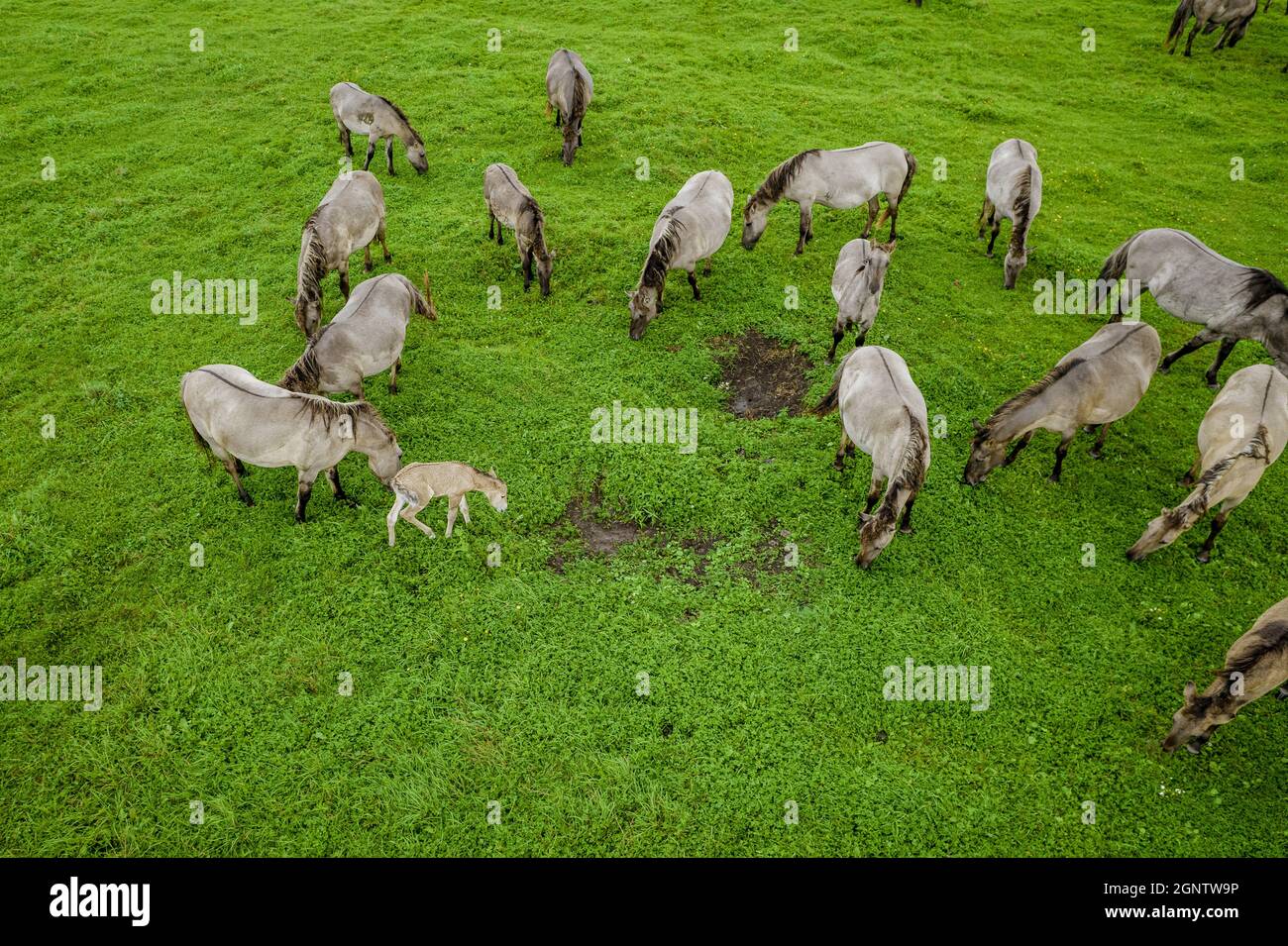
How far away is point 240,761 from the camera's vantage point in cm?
734

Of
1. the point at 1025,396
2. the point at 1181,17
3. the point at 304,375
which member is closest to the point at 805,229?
the point at 1025,396

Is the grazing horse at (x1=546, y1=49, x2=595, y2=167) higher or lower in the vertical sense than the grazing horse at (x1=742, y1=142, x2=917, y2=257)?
higher

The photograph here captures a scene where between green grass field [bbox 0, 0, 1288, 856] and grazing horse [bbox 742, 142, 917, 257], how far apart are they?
100 cm

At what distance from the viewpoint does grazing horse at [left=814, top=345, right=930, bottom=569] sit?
28.7 ft

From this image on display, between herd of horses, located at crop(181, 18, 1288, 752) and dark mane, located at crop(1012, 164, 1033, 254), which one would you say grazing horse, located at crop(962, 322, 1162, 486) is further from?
dark mane, located at crop(1012, 164, 1033, 254)

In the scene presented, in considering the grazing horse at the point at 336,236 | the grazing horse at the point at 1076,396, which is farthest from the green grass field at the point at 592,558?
the grazing horse at the point at 336,236

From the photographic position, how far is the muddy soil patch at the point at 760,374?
1162 cm

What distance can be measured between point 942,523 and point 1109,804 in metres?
3.75

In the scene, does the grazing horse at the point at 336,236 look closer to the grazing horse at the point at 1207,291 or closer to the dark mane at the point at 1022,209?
the dark mane at the point at 1022,209

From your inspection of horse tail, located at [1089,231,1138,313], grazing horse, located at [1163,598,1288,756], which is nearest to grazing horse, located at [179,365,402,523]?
grazing horse, located at [1163,598,1288,756]

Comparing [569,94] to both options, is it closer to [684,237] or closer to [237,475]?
[684,237]

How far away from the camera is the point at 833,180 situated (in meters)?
14.0

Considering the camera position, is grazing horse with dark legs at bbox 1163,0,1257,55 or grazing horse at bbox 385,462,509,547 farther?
grazing horse with dark legs at bbox 1163,0,1257,55

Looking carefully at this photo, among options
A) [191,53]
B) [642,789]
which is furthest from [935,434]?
[191,53]
